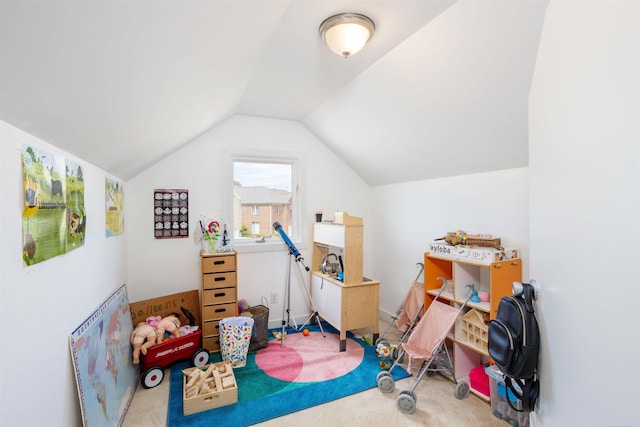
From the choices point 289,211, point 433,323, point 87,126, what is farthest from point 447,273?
point 87,126

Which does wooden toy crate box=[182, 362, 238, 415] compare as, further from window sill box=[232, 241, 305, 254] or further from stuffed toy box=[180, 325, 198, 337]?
window sill box=[232, 241, 305, 254]

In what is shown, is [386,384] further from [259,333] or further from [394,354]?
[259,333]

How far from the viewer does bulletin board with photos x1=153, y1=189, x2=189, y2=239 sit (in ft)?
10.7

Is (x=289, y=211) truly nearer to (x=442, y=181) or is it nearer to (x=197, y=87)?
(x=442, y=181)

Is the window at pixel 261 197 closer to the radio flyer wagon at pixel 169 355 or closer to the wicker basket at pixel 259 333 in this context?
the wicker basket at pixel 259 333

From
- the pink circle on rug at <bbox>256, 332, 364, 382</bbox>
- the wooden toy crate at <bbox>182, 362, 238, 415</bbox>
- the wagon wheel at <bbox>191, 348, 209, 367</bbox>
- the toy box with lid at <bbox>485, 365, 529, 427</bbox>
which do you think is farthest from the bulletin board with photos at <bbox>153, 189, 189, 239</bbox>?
the toy box with lid at <bbox>485, 365, 529, 427</bbox>

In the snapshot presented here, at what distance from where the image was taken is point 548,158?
37.9 inches

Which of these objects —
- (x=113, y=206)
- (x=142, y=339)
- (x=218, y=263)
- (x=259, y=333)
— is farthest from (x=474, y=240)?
(x=113, y=206)

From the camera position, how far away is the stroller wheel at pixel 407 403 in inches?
85.8

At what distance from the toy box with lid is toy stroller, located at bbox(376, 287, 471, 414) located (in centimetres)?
22

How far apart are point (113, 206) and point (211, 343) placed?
159 cm

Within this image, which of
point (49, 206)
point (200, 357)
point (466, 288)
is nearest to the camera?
point (49, 206)

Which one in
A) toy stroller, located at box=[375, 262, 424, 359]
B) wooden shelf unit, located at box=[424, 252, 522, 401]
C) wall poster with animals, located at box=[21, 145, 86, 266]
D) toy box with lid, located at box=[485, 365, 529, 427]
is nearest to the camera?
wall poster with animals, located at box=[21, 145, 86, 266]

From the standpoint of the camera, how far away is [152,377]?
251cm
